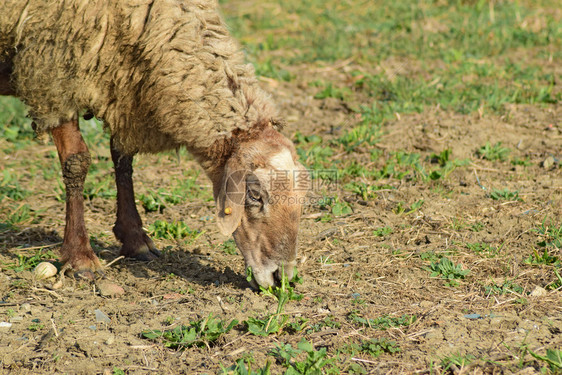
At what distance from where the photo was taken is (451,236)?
15.5 ft

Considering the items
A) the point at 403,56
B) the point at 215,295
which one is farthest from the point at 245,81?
the point at 403,56

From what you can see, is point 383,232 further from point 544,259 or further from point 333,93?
point 333,93

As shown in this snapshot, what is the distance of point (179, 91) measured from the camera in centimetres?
398

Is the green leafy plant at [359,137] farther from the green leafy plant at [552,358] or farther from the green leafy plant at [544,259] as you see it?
the green leafy plant at [552,358]

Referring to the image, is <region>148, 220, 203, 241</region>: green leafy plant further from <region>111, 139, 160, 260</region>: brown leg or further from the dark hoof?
the dark hoof

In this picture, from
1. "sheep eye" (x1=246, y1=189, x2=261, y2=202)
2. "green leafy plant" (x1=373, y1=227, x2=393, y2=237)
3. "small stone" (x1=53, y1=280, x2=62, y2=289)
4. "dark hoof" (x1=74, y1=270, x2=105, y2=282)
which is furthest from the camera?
"green leafy plant" (x1=373, y1=227, x2=393, y2=237)

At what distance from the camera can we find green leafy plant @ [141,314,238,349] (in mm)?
3471

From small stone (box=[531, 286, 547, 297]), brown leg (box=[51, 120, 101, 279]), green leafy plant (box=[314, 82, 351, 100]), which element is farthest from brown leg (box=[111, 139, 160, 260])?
green leafy plant (box=[314, 82, 351, 100])

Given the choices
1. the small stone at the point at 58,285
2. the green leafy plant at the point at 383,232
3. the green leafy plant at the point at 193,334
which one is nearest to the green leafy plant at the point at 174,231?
the small stone at the point at 58,285

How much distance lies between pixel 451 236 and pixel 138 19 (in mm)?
2656

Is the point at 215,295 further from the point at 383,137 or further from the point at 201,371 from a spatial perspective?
the point at 383,137

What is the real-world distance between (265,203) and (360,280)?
0.88 metres

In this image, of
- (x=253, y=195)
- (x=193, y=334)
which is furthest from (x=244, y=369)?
(x=253, y=195)

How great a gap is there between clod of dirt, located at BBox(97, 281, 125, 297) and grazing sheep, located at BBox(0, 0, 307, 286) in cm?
86
